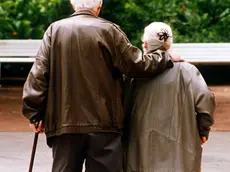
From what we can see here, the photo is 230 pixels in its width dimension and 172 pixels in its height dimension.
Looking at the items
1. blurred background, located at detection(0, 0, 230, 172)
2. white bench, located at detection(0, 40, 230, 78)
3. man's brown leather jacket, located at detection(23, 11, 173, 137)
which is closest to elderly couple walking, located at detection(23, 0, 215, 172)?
man's brown leather jacket, located at detection(23, 11, 173, 137)

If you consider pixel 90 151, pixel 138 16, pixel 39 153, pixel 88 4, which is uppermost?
pixel 88 4

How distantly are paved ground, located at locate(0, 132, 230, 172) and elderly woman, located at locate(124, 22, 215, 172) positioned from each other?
2.96 m

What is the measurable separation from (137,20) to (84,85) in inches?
355

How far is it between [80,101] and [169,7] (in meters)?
9.20

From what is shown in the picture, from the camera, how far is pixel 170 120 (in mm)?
4277

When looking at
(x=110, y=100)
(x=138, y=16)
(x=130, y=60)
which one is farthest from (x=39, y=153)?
(x=138, y=16)

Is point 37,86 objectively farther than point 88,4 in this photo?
No

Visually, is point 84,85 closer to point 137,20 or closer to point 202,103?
point 202,103

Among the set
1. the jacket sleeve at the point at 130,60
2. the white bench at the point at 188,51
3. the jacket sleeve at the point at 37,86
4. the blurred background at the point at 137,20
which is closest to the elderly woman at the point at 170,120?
the jacket sleeve at the point at 130,60

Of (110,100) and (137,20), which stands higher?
(110,100)

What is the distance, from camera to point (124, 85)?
442 cm

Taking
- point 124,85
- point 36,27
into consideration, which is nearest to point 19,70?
point 36,27

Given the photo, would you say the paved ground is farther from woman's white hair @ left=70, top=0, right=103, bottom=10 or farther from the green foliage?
the green foliage

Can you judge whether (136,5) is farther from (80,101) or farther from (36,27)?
(80,101)
